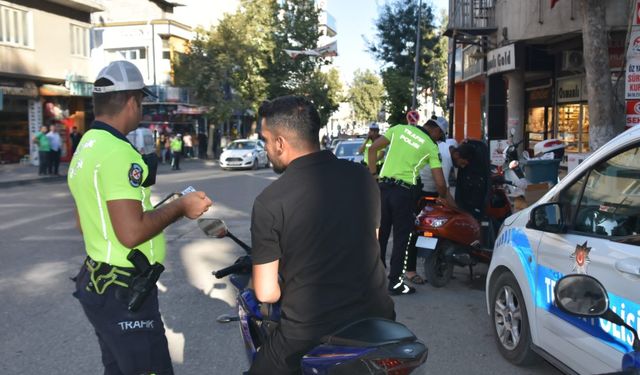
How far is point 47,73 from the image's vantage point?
92.0 ft

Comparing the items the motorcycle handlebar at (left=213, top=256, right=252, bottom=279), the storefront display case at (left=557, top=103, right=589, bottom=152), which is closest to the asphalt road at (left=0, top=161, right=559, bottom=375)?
the motorcycle handlebar at (left=213, top=256, right=252, bottom=279)

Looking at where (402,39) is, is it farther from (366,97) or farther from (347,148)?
(366,97)

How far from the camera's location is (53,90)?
28.1 m

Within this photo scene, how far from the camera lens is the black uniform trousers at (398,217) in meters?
6.46

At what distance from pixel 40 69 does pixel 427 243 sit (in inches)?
1002

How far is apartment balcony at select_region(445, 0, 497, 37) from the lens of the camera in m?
16.4

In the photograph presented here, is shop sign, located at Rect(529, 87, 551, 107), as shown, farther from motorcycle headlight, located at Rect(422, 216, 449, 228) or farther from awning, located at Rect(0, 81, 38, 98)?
awning, located at Rect(0, 81, 38, 98)

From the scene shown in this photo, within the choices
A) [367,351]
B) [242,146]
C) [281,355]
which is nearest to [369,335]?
[367,351]

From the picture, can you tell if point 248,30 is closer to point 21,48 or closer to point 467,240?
point 21,48

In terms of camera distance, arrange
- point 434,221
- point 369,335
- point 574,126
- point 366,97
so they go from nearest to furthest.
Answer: point 369,335, point 434,221, point 574,126, point 366,97

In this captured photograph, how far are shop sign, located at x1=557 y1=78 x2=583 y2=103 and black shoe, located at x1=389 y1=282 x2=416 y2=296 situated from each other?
11119 millimetres

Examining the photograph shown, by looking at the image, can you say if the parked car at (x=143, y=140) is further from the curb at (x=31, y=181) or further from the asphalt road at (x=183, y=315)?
the asphalt road at (x=183, y=315)

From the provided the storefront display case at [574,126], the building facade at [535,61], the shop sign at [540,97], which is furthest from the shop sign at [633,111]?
the shop sign at [540,97]

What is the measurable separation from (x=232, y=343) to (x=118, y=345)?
8.54ft
